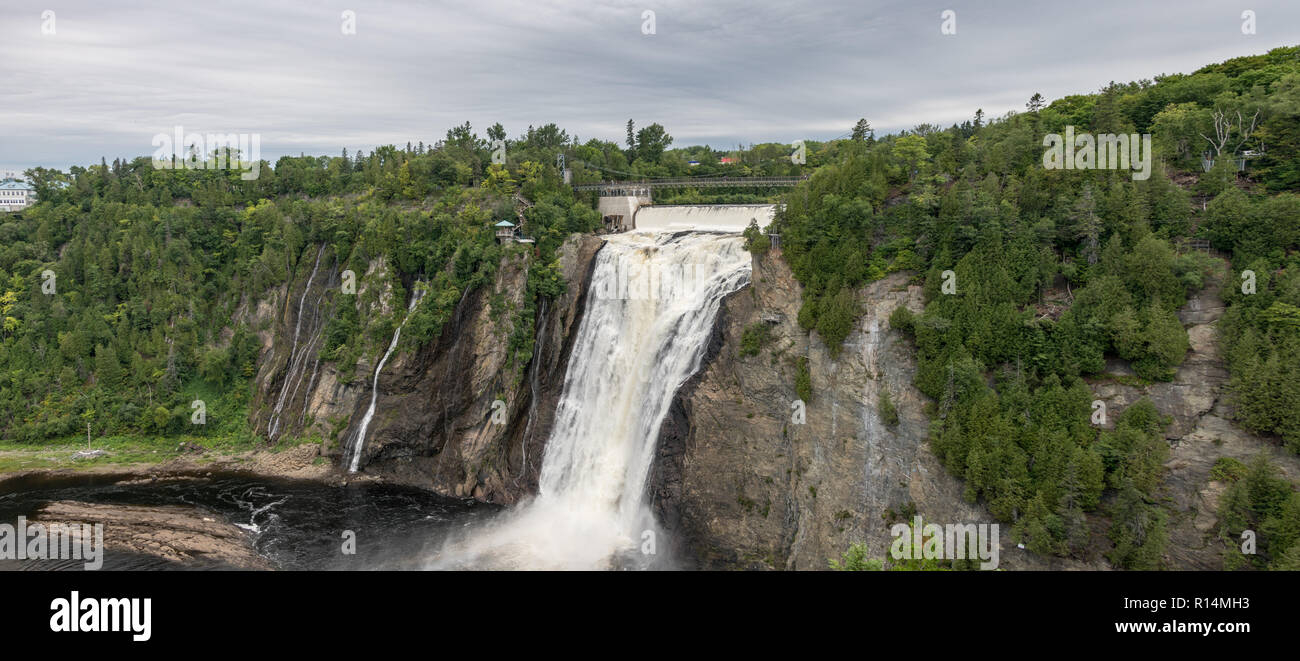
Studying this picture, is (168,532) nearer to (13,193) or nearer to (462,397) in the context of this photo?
(462,397)

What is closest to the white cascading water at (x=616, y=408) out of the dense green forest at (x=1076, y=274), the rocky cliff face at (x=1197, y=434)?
the dense green forest at (x=1076, y=274)

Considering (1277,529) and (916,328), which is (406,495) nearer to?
(916,328)

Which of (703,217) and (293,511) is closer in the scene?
(293,511)

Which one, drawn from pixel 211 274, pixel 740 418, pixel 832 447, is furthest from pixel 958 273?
pixel 211 274

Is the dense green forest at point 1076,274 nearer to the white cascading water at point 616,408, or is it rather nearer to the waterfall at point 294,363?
the white cascading water at point 616,408

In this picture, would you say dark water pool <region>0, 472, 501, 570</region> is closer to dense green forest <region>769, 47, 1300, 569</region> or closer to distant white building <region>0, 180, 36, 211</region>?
dense green forest <region>769, 47, 1300, 569</region>

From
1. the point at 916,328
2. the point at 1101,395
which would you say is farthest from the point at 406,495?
the point at 1101,395
